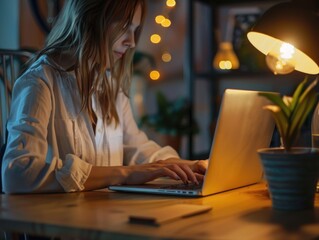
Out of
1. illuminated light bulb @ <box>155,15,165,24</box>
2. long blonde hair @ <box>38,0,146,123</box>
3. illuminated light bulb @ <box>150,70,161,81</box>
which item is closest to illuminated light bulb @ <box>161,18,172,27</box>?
illuminated light bulb @ <box>155,15,165,24</box>

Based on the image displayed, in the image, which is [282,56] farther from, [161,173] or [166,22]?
[166,22]

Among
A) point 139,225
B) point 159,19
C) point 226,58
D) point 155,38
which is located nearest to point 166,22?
point 159,19

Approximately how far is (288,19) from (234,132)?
284mm

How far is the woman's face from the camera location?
1.87m

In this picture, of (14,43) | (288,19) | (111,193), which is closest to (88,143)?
(111,193)

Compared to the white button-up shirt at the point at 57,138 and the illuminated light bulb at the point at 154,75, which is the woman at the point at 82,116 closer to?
the white button-up shirt at the point at 57,138

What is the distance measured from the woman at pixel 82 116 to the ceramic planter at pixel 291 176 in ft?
1.10

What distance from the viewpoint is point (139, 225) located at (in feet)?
3.63

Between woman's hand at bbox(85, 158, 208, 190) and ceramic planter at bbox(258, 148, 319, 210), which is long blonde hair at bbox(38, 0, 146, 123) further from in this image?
ceramic planter at bbox(258, 148, 319, 210)

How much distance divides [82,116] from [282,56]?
2.14ft

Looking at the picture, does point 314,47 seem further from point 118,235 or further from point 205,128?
point 205,128

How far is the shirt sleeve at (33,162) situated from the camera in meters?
1.53

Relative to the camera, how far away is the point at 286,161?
1244 millimetres

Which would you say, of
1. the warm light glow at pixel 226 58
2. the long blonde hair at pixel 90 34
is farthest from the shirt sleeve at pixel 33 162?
the warm light glow at pixel 226 58
